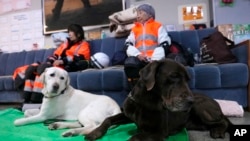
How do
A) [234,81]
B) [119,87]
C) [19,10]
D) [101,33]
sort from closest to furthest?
[234,81]
[119,87]
[101,33]
[19,10]

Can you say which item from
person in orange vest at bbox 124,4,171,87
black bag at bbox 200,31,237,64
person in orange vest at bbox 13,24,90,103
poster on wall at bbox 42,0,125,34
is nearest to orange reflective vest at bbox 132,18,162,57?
person in orange vest at bbox 124,4,171,87

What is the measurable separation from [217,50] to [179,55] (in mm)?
464

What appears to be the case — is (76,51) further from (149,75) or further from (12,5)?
(12,5)

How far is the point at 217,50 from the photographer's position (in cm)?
269

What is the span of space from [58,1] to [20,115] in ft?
9.35

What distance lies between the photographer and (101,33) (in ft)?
14.2

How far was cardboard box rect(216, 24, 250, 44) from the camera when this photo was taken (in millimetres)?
3490

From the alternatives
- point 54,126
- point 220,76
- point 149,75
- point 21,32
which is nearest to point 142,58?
point 220,76

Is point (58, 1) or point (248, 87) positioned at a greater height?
point (58, 1)

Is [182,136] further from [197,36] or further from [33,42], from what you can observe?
[33,42]

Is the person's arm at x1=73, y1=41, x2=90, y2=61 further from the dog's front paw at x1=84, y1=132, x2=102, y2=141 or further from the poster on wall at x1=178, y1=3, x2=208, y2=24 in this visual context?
the dog's front paw at x1=84, y1=132, x2=102, y2=141

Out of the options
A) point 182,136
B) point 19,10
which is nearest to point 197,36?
point 182,136

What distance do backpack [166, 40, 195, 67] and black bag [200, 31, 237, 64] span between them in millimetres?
218

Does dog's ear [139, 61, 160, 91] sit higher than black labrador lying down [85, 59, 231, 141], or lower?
higher
